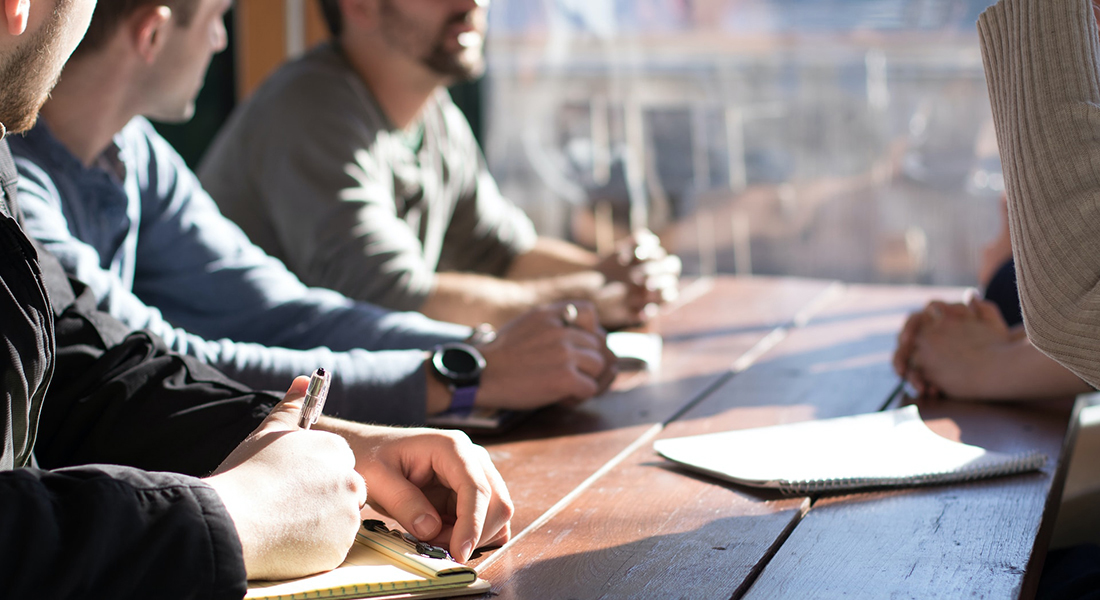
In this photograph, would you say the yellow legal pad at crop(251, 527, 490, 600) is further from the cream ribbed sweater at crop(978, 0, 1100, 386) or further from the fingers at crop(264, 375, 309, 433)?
the cream ribbed sweater at crop(978, 0, 1100, 386)

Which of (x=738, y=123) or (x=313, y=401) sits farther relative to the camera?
(x=738, y=123)

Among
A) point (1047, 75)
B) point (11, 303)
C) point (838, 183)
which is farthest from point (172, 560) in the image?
point (838, 183)

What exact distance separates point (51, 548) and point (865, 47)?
374cm

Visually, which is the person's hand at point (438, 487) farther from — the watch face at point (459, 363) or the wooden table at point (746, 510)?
the watch face at point (459, 363)

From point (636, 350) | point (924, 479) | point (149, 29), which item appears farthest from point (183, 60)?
point (924, 479)

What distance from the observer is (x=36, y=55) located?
783 millimetres

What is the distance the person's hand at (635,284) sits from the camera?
1760mm

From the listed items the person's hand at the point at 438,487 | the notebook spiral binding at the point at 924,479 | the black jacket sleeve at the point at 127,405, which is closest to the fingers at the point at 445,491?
the person's hand at the point at 438,487

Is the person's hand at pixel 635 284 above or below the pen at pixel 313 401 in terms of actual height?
below

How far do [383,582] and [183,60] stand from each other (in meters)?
0.97

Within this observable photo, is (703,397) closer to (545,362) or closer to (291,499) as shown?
(545,362)

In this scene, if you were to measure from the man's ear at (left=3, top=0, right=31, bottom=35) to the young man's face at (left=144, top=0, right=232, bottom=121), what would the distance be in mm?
627

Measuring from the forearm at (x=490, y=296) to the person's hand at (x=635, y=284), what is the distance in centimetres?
4

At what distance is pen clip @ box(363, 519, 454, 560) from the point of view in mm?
733
